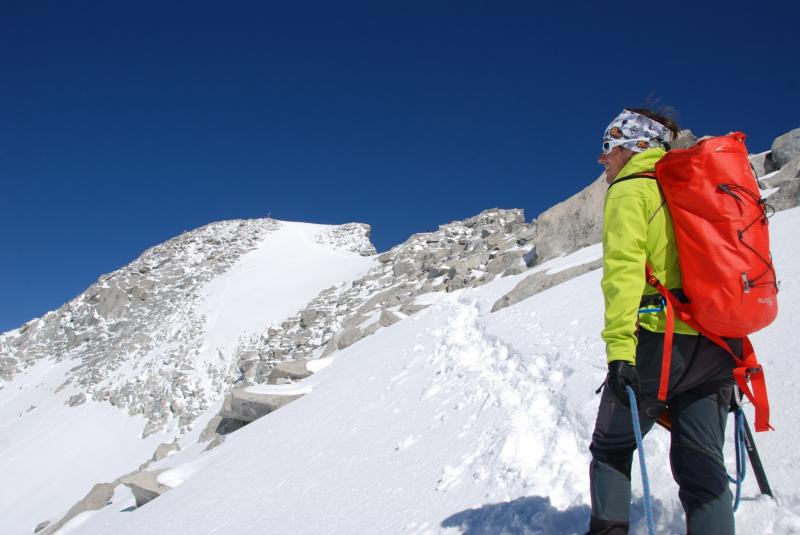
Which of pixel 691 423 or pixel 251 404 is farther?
pixel 251 404

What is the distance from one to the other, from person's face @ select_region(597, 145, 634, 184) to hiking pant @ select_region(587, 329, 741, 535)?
948 millimetres

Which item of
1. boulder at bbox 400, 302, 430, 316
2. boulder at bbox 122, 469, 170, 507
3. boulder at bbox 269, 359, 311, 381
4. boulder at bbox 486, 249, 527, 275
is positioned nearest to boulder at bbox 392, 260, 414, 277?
boulder at bbox 486, 249, 527, 275

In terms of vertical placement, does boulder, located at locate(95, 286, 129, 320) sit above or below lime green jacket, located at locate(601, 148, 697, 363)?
above

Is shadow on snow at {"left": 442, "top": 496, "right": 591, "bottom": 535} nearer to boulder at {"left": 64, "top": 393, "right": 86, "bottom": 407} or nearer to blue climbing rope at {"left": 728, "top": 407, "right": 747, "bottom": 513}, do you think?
blue climbing rope at {"left": 728, "top": 407, "right": 747, "bottom": 513}

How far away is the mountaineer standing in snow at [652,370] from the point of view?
2262 millimetres

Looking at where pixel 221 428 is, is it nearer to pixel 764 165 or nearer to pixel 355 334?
pixel 355 334

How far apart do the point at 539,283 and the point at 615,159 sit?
31.2 ft

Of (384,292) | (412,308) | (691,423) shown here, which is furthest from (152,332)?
(691,423)

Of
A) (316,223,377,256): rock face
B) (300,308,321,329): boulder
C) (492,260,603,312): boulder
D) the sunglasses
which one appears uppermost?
(316,223,377,256): rock face

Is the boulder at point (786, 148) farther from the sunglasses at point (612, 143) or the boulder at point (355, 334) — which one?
the sunglasses at point (612, 143)

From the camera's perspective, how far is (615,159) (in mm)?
2846

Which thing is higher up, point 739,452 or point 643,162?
point 643,162

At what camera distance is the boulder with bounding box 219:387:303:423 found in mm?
12305

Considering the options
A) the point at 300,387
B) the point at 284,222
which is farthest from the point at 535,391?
the point at 284,222
